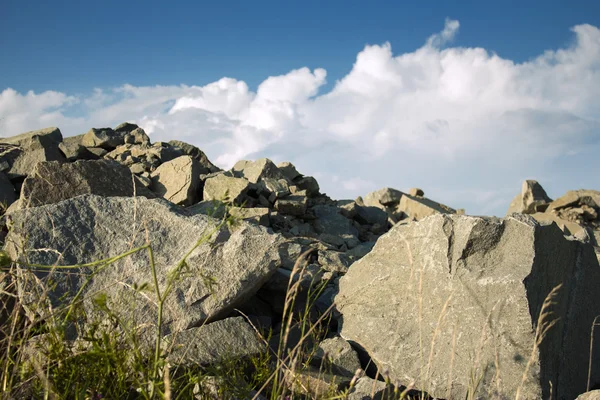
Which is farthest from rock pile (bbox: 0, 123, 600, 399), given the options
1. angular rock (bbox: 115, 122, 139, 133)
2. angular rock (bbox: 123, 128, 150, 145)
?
angular rock (bbox: 115, 122, 139, 133)

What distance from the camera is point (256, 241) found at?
4754mm

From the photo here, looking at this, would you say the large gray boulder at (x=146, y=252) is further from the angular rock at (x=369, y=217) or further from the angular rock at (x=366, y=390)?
the angular rock at (x=369, y=217)

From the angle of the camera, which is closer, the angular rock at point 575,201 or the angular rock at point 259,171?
the angular rock at point 259,171

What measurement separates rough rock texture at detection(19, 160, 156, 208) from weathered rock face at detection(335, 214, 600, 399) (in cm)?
377

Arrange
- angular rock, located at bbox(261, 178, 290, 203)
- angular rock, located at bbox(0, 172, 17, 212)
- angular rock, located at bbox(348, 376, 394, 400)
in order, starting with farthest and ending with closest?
angular rock, located at bbox(261, 178, 290, 203), angular rock, located at bbox(0, 172, 17, 212), angular rock, located at bbox(348, 376, 394, 400)

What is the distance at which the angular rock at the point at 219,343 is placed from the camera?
12.7ft

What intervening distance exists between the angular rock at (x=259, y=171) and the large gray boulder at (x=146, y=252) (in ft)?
19.2

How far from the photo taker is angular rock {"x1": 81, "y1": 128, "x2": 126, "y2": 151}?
11727mm

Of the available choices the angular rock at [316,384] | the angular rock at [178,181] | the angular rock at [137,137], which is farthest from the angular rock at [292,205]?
the angular rock at [316,384]

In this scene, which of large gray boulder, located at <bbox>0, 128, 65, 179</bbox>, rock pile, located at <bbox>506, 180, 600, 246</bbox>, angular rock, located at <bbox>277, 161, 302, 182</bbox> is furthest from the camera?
rock pile, located at <bbox>506, 180, 600, 246</bbox>

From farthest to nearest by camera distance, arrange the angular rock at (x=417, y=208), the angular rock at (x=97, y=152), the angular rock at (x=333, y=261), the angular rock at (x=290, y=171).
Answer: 1. the angular rock at (x=417, y=208)
2. the angular rock at (x=290, y=171)
3. the angular rock at (x=97, y=152)
4. the angular rock at (x=333, y=261)

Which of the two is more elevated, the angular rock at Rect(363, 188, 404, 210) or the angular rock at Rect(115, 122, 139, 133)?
the angular rock at Rect(115, 122, 139, 133)

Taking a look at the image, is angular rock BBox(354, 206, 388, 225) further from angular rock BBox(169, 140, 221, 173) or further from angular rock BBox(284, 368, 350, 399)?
angular rock BBox(284, 368, 350, 399)

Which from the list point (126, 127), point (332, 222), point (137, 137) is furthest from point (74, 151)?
point (332, 222)
